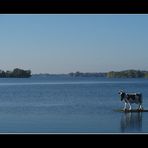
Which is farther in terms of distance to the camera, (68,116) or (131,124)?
(68,116)

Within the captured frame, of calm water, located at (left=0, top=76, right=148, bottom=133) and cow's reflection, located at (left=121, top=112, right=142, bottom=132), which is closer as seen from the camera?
cow's reflection, located at (left=121, top=112, right=142, bottom=132)

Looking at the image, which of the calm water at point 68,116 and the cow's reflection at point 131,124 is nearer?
the cow's reflection at point 131,124
